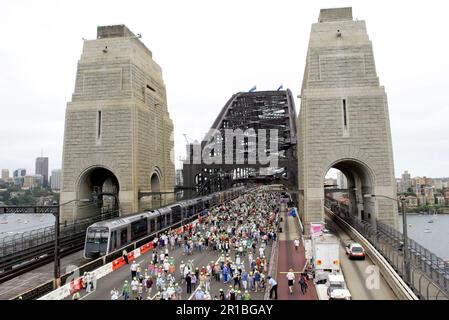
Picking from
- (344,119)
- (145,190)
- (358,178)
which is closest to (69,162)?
(145,190)

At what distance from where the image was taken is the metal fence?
20.6 m

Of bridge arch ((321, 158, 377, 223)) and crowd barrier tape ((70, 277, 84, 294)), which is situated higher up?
bridge arch ((321, 158, 377, 223))

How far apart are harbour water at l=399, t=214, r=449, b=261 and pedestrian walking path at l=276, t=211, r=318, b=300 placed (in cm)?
5736

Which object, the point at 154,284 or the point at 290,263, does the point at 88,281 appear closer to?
the point at 154,284

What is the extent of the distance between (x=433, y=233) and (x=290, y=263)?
117m

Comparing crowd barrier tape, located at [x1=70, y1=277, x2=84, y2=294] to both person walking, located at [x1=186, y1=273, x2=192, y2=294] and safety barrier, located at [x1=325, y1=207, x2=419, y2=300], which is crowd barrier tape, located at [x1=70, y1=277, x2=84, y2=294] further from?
safety barrier, located at [x1=325, y1=207, x2=419, y2=300]

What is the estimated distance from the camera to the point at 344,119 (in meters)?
45.8

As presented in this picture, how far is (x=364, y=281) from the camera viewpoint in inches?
1030

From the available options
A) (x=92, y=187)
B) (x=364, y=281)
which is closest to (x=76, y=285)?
(x=364, y=281)

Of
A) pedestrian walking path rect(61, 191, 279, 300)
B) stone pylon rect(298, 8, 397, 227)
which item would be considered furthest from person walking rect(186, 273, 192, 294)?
stone pylon rect(298, 8, 397, 227)

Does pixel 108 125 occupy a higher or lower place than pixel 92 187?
higher

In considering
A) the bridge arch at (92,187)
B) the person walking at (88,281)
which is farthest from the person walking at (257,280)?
the bridge arch at (92,187)

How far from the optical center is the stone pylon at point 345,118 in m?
44.2

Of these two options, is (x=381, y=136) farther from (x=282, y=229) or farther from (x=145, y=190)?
(x=145, y=190)
